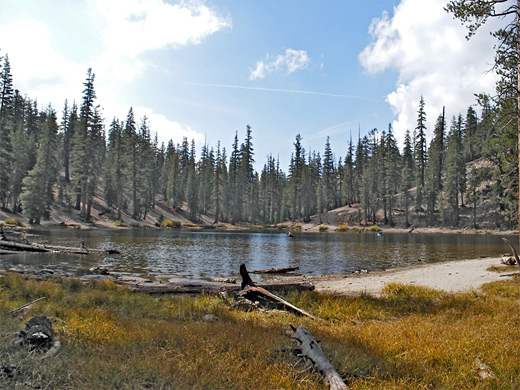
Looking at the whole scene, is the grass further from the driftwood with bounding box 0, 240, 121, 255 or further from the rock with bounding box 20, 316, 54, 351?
the driftwood with bounding box 0, 240, 121, 255

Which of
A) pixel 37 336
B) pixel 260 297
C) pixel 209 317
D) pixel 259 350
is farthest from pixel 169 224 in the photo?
pixel 259 350

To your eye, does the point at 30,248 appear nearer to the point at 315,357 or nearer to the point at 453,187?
the point at 315,357

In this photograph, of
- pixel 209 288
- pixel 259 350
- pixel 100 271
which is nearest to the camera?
pixel 259 350

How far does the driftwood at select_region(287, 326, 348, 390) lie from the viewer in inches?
164

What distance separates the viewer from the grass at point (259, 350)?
4.07 metres

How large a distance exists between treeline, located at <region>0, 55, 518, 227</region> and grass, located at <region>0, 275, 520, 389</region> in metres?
43.3

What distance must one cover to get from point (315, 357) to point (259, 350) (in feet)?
2.97

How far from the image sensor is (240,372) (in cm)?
438

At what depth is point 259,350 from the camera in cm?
509

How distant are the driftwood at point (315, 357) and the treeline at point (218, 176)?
151ft

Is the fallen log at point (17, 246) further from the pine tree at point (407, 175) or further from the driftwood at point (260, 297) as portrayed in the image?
the pine tree at point (407, 175)

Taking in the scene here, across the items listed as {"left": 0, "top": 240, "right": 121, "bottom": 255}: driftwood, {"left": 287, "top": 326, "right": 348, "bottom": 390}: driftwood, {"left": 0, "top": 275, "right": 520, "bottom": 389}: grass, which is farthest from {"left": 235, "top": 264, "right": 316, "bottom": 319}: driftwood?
{"left": 0, "top": 240, "right": 121, "bottom": 255}: driftwood

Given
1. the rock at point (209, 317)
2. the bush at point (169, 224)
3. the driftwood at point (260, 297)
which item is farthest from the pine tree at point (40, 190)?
the rock at point (209, 317)

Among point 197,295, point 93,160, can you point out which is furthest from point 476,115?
point 197,295
